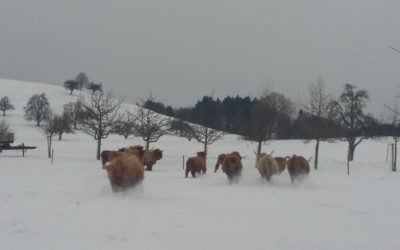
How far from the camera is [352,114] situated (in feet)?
138

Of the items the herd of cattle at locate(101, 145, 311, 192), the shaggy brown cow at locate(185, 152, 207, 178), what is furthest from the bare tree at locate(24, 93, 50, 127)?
the shaggy brown cow at locate(185, 152, 207, 178)

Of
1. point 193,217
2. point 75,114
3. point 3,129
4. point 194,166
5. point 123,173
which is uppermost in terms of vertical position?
point 75,114

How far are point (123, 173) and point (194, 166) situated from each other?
323 inches

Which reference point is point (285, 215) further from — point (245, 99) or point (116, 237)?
point (245, 99)

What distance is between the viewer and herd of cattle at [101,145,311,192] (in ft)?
46.1

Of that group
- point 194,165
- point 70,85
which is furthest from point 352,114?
point 70,85

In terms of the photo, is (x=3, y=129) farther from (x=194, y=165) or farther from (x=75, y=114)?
(x=194, y=165)

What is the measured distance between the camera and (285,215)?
10.7m

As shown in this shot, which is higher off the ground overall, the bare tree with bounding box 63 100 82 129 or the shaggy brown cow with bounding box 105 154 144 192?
the bare tree with bounding box 63 100 82 129

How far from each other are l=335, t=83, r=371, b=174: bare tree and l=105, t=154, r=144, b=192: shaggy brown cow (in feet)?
95.2

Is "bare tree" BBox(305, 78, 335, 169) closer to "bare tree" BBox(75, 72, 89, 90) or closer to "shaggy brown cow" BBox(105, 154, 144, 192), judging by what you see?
"shaggy brown cow" BBox(105, 154, 144, 192)

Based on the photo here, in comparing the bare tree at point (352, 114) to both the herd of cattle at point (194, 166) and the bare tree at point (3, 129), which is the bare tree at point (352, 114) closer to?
the herd of cattle at point (194, 166)

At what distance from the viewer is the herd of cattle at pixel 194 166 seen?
14.1 meters

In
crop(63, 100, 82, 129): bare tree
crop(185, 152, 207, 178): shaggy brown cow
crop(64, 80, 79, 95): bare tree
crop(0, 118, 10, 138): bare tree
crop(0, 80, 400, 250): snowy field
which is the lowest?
crop(0, 80, 400, 250): snowy field
